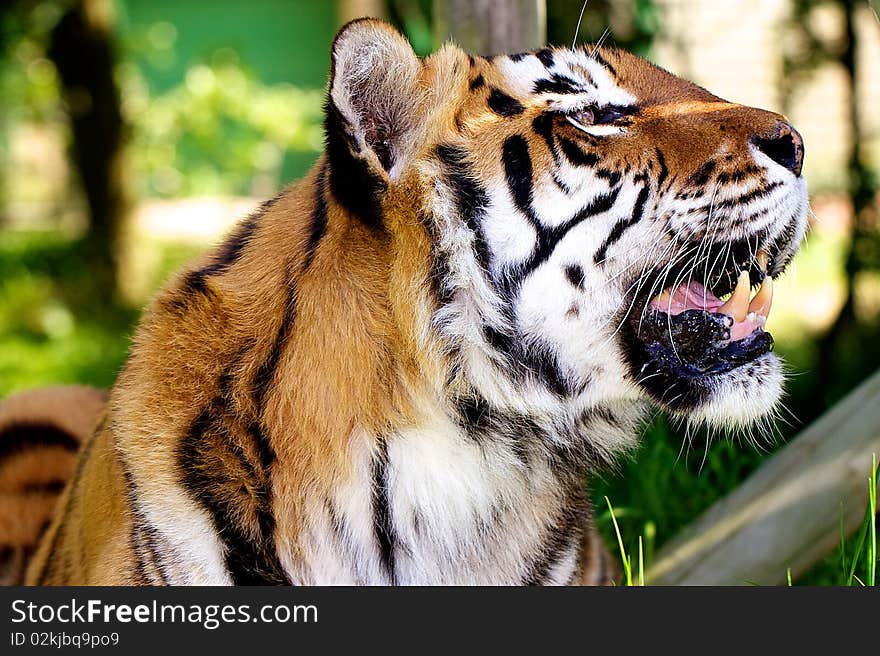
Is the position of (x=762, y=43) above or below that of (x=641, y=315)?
above

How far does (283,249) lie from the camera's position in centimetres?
204

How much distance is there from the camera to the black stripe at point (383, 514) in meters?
1.98

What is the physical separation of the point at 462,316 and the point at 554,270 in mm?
209

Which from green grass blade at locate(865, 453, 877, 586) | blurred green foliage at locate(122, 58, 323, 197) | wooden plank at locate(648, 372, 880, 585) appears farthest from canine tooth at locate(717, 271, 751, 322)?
blurred green foliage at locate(122, 58, 323, 197)

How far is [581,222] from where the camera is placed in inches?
79.4

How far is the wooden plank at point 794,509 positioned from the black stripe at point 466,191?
3.62 ft

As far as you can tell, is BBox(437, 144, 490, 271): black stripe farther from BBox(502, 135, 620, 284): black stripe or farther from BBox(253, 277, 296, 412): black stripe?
BBox(253, 277, 296, 412): black stripe

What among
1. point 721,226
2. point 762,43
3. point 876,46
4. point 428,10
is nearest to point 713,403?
point 721,226

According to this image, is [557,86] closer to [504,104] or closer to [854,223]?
[504,104]

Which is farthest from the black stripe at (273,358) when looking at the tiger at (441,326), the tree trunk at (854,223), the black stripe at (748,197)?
the tree trunk at (854,223)

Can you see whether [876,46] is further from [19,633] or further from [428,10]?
[19,633]

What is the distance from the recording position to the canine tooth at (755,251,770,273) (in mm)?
2086

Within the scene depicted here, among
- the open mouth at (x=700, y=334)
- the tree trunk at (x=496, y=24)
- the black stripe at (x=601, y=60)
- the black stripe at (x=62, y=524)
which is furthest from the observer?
the tree trunk at (x=496, y=24)

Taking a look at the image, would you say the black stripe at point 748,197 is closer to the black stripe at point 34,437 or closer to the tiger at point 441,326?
the tiger at point 441,326
